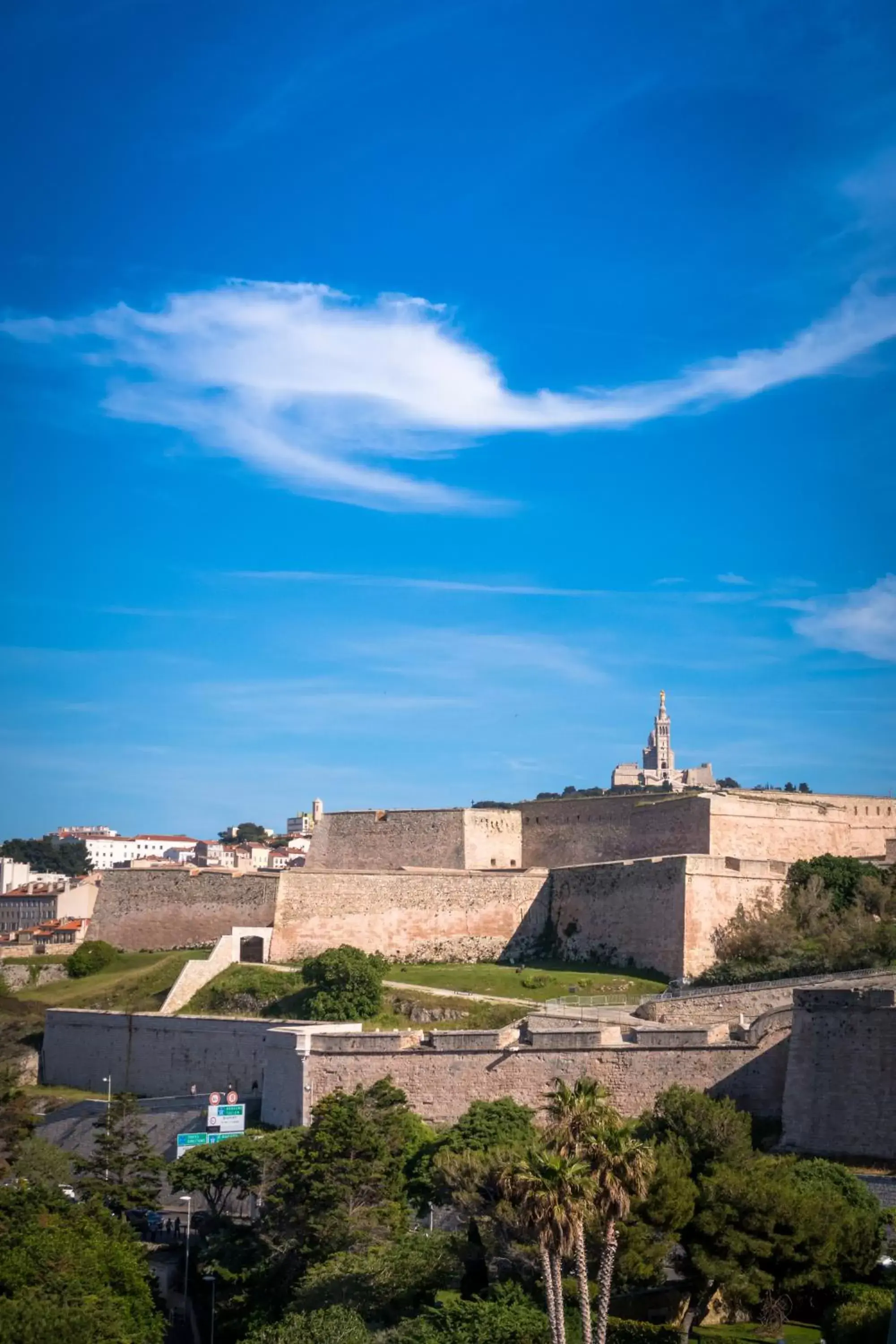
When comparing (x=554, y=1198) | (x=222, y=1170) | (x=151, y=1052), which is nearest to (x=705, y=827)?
(x=151, y=1052)

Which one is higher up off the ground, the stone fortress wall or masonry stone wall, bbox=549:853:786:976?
the stone fortress wall

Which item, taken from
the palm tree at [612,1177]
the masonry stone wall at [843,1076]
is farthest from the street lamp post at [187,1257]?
the palm tree at [612,1177]

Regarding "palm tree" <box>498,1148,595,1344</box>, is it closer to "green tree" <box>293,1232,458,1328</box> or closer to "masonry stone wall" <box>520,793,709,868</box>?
"green tree" <box>293,1232,458,1328</box>

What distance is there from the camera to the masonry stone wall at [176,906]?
2222 inches

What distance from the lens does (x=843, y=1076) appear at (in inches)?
1272

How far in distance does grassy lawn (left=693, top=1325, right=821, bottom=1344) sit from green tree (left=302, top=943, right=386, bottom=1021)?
19241 millimetres

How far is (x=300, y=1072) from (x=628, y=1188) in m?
17.0

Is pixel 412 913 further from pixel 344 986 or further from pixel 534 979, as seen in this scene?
pixel 344 986

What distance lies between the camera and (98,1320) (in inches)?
1118

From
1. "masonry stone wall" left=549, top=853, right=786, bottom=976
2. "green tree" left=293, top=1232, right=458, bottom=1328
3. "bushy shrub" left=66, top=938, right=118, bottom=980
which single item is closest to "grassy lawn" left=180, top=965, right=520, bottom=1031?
"masonry stone wall" left=549, top=853, right=786, bottom=976

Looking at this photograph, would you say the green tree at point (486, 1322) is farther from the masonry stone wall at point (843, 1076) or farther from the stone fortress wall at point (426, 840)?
the stone fortress wall at point (426, 840)

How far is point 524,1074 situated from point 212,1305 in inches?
314

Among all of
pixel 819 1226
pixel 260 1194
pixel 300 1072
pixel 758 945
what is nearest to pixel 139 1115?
pixel 300 1072

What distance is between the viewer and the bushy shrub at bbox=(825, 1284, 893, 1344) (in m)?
24.6
